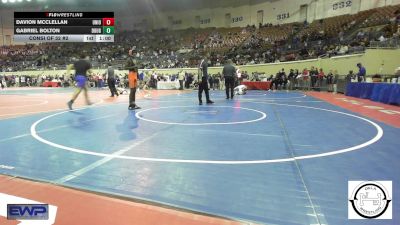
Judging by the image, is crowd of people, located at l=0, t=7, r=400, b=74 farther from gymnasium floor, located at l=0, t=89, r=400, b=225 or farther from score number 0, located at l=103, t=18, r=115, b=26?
gymnasium floor, located at l=0, t=89, r=400, b=225

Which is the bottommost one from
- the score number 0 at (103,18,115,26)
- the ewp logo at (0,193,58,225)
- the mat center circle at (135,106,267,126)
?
the ewp logo at (0,193,58,225)

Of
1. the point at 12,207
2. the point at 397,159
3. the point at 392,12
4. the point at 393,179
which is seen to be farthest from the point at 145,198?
the point at 392,12

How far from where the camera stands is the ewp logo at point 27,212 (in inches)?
111

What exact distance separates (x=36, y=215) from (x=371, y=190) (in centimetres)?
286

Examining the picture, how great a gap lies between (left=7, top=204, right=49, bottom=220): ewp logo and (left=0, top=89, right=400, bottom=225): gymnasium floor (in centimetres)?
68

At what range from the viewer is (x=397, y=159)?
4.55 meters

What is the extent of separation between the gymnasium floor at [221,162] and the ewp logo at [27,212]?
0.68 meters

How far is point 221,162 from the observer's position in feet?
14.7

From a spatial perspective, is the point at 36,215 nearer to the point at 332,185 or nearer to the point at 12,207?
the point at 12,207

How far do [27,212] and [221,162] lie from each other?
2.42 m

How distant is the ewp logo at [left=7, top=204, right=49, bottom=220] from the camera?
2.82 metres
